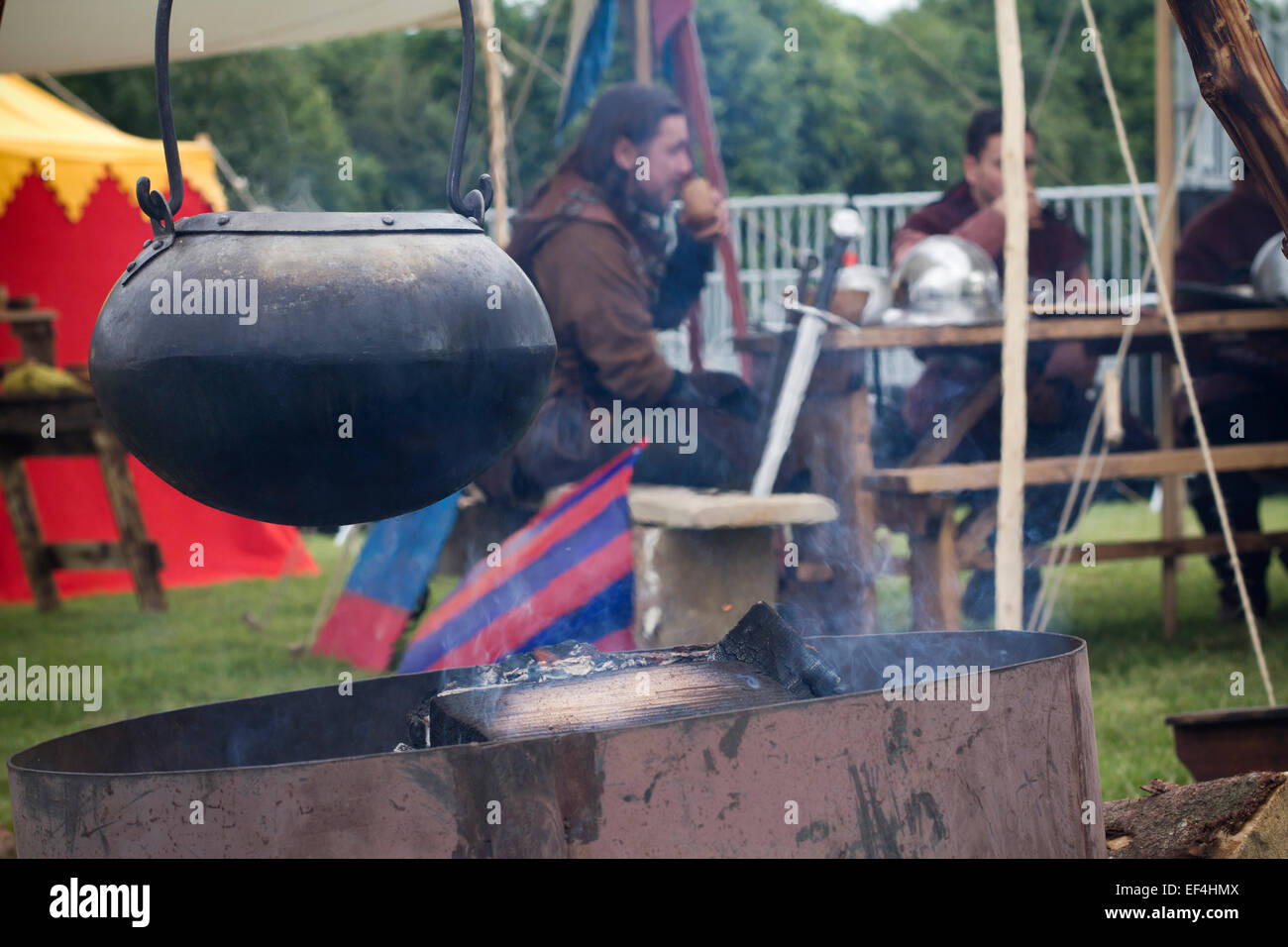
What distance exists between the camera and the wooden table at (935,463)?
4438 millimetres

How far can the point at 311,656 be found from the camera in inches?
→ 219

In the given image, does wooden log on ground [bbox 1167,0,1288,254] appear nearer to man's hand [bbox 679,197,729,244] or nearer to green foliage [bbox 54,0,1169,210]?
man's hand [bbox 679,197,729,244]

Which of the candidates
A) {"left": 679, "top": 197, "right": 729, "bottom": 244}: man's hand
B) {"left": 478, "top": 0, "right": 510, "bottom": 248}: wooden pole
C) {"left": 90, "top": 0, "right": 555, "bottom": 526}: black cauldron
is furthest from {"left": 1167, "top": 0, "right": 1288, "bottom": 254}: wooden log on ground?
{"left": 478, "top": 0, "right": 510, "bottom": 248}: wooden pole

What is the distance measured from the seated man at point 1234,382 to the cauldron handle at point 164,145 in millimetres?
4537

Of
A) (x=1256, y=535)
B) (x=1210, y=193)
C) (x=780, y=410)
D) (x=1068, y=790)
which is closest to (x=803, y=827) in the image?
(x=1068, y=790)

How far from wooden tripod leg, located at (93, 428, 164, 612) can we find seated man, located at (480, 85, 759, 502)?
8.95 feet

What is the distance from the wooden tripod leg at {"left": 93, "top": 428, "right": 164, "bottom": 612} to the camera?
6.69 meters

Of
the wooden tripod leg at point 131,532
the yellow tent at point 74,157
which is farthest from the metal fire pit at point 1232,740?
the yellow tent at point 74,157

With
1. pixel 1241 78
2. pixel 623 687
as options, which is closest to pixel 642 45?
pixel 1241 78

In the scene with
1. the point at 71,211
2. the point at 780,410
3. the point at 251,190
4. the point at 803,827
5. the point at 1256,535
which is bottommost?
the point at 803,827

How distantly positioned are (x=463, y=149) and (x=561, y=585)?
2.27 m

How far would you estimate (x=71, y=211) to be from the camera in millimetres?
7457

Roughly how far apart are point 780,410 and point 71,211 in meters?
4.93
